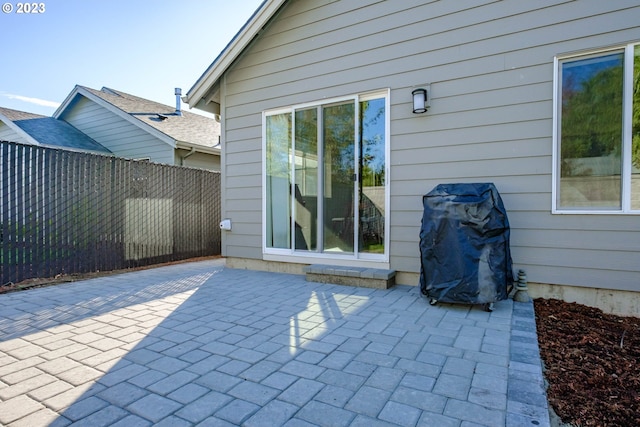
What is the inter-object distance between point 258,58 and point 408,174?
2953 millimetres

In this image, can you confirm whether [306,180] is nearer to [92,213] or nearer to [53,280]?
[92,213]

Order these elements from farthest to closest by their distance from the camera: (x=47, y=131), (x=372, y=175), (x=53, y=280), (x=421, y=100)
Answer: (x=47, y=131) < (x=53, y=280) < (x=372, y=175) < (x=421, y=100)

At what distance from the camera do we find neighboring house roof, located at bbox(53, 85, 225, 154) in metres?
8.47

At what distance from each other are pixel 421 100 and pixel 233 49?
117 inches

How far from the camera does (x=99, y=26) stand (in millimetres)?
7711

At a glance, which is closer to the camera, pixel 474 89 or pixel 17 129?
pixel 474 89

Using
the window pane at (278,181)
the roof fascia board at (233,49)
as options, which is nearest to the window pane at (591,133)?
the window pane at (278,181)

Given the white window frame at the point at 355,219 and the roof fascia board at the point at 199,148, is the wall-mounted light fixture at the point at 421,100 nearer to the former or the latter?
the white window frame at the point at 355,219

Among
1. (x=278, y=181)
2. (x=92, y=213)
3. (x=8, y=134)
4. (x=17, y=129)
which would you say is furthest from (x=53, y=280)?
(x=8, y=134)

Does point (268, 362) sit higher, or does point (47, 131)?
point (47, 131)

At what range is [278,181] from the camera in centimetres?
490

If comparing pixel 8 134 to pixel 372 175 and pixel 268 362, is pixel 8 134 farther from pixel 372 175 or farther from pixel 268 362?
pixel 268 362


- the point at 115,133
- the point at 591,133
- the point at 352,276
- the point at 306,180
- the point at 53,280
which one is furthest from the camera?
the point at 115,133

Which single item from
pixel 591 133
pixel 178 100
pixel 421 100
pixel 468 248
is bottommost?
pixel 468 248
